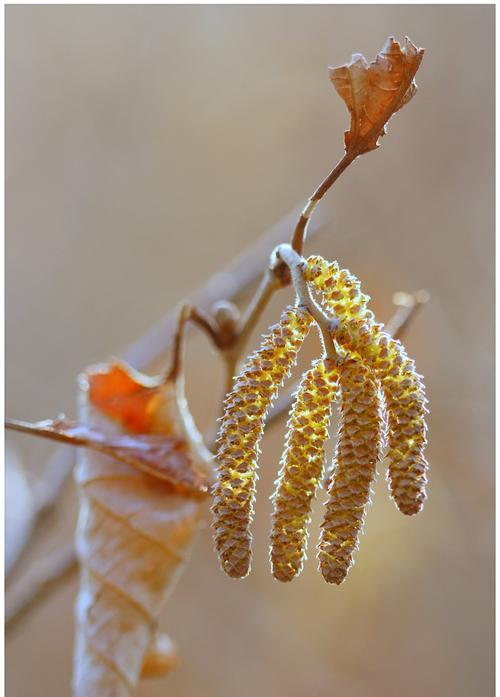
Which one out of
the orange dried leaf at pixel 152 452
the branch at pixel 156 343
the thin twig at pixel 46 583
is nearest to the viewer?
the orange dried leaf at pixel 152 452

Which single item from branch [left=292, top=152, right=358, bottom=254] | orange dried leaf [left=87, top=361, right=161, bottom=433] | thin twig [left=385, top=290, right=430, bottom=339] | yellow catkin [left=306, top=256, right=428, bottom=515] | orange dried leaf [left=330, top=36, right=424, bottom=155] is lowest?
yellow catkin [left=306, top=256, right=428, bottom=515]

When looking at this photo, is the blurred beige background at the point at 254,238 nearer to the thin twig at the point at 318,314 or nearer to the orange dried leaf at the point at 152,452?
the orange dried leaf at the point at 152,452

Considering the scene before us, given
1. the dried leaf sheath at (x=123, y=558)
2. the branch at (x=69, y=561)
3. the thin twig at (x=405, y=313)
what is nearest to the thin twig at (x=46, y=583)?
the branch at (x=69, y=561)

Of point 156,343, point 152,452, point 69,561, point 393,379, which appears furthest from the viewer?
point 156,343

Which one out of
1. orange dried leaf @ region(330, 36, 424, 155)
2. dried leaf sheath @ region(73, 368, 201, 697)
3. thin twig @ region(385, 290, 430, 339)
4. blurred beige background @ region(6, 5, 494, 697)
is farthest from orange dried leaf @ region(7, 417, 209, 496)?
blurred beige background @ region(6, 5, 494, 697)

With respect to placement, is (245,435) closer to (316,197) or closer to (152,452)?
(316,197)

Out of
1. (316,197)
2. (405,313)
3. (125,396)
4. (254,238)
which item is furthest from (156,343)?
(254,238)

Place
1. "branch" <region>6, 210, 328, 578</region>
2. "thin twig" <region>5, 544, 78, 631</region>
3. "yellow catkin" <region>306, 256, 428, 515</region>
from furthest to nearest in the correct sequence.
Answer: "branch" <region>6, 210, 328, 578</region>
"thin twig" <region>5, 544, 78, 631</region>
"yellow catkin" <region>306, 256, 428, 515</region>

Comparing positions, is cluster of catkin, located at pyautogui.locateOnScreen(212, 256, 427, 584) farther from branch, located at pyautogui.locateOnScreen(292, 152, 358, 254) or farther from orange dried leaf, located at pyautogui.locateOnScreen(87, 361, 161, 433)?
orange dried leaf, located at pyautogui.locateOnScreen(87, 361, 161, 433)
